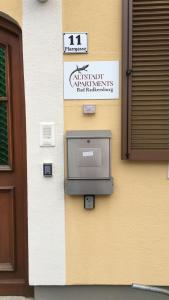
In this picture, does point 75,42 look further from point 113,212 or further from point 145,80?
point 113,212

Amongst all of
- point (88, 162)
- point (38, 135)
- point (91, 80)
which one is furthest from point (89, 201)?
point (91, 80)

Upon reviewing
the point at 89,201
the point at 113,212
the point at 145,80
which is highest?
the point at 145,80

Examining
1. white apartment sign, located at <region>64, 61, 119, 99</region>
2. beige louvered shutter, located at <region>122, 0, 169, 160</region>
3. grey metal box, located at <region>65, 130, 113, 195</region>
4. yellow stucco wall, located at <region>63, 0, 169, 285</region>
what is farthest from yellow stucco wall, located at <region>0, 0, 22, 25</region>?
grey metal box, located at <region>65, 130, 113, 195</region>

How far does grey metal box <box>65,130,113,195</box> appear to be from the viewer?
3045mm

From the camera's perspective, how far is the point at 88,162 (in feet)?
10.0

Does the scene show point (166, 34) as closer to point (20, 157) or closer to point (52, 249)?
point (20, 157)

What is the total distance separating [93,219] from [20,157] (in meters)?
0.90

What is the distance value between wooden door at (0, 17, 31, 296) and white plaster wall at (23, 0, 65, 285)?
19 centimetres

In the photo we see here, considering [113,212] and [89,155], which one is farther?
[113,212]

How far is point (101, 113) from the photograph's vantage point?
10.2ft

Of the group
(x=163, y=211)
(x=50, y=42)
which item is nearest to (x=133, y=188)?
(x=163, y=211)

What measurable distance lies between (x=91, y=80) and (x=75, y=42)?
35cm

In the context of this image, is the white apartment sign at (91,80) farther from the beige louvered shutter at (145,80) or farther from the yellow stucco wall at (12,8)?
the yellow stucco wall at (12,8)

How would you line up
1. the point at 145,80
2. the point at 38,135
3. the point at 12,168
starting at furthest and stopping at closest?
1. the point at 12,168
2. the point at 38,135
3. the point at 145,80
